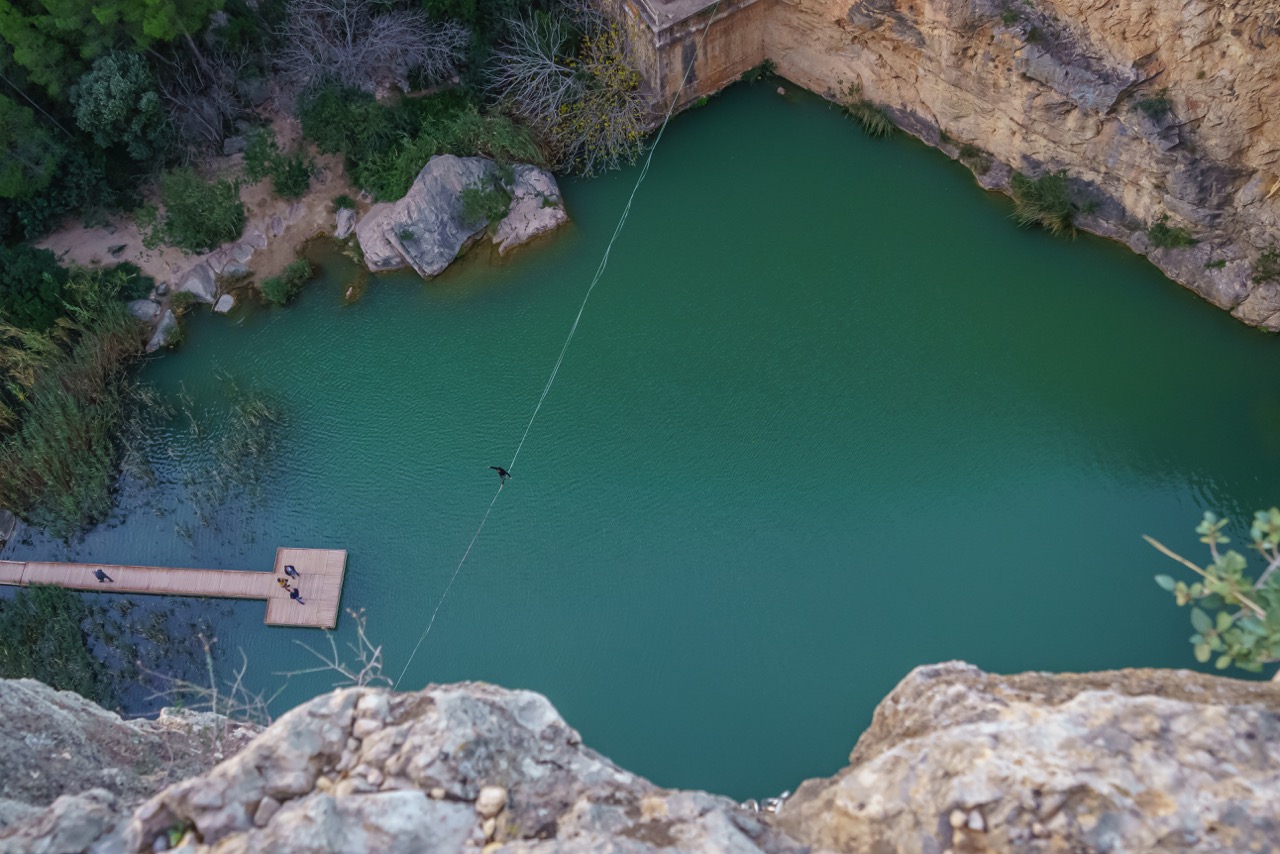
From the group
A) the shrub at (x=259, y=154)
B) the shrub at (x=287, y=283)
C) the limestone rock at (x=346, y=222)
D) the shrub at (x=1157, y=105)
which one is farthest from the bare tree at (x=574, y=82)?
the shrub at (x=1157, y=105)

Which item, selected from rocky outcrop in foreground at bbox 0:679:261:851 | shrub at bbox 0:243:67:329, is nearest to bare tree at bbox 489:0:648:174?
shrub at bbox 0:243:67:329

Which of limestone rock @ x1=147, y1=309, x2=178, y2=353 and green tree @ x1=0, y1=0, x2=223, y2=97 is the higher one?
green tree @ x1=0, y1=0, x2=223, y2=97

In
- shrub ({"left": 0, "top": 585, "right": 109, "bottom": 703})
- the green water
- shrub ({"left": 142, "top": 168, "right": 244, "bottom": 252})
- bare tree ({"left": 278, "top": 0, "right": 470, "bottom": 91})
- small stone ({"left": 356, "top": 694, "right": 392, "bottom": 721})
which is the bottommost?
shrub ({"left": 0, "top": 585, "right": 109, "bottom": 703})

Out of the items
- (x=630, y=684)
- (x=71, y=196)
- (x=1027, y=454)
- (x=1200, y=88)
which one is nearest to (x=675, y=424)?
(x=630, y=684)

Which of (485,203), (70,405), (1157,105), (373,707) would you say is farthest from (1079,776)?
(70,405)

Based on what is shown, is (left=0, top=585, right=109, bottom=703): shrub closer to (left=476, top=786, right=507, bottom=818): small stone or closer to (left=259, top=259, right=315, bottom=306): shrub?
(left=259, top=259, right=315, bottom=306): shrub

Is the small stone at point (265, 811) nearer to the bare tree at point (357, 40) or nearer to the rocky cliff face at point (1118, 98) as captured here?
the bare tree at point (357, 40)

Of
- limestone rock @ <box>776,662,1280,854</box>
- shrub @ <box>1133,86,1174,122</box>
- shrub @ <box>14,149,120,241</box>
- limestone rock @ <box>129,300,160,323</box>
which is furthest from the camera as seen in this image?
limestone rock @ <box>129,300,160,323</box>
